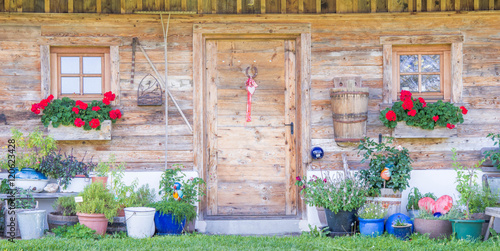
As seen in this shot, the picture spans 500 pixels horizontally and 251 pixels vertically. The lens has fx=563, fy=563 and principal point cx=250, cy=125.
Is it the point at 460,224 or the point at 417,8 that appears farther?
the point at 417,8

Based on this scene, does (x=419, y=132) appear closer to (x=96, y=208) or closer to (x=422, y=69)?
(x=422, y=69)

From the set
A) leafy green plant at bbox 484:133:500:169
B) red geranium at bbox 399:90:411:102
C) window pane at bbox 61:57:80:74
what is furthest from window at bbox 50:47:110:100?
leafy green plant at bbox 484:133:500:169

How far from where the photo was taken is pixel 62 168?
6.25 m

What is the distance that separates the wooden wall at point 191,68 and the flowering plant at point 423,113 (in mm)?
258

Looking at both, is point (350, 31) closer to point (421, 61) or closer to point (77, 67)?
point (421, 61)

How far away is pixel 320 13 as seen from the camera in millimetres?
6754

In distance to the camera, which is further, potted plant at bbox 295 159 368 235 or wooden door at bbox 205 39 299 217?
wooden door at bbox 205 39 299 217

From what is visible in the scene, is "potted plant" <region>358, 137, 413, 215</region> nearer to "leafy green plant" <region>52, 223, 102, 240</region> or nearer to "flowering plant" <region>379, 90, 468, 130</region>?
"flowering plant" <region>379, 90, 468, 130</region>

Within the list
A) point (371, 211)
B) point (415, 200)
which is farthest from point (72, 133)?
point (415, 200)

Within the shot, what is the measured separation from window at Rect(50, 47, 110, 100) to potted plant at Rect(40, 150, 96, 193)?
2.86 feet

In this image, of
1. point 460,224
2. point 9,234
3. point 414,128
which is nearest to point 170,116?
point 9,234

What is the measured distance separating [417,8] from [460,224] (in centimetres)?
266

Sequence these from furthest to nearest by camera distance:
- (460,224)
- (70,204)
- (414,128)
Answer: (414,128) → (70,204) → (460,224)

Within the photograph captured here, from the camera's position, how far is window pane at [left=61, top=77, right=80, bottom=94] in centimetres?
676
